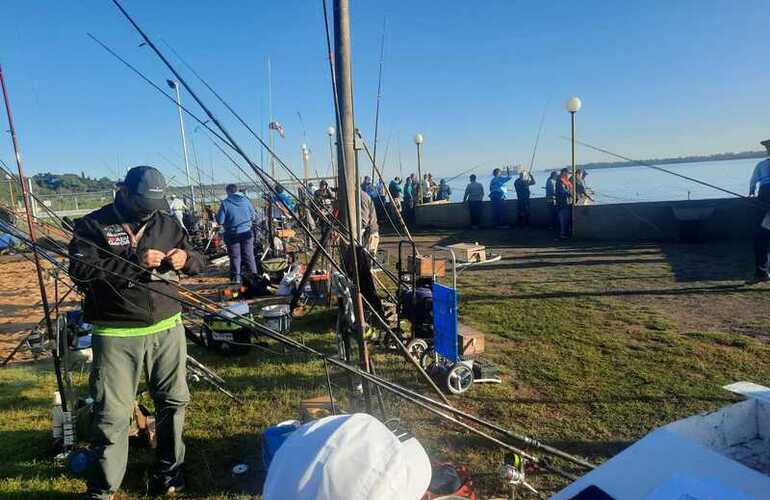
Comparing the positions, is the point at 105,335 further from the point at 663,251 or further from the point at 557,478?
the point at 663,251

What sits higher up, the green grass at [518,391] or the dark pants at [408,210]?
the dark pants at [408,210]

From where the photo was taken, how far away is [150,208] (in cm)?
264

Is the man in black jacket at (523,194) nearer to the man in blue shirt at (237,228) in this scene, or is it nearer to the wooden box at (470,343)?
the man in blue shirt at (237,228)

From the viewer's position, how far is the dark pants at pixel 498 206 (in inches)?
571

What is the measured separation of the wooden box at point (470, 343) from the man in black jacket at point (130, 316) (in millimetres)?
2448

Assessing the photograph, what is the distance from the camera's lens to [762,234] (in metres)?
6.62

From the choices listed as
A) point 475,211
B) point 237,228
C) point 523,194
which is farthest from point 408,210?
point 237,228

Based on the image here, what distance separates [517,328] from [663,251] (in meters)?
5.94

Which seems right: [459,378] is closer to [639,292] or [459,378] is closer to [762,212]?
[639,292]

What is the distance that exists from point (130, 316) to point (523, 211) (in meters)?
12.9

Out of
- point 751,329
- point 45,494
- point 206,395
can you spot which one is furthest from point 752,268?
point 45,494

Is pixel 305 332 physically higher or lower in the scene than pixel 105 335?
lower

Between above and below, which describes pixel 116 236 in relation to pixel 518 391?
above

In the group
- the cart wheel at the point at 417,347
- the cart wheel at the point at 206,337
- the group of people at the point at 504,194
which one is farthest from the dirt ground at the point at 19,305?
the group of people at the point at 504,194
